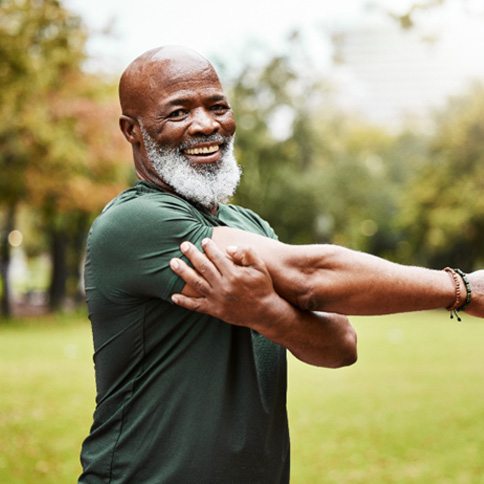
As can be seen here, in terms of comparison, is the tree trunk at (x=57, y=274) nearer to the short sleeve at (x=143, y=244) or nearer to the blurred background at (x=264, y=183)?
the blurred background at (x=264, y=183)

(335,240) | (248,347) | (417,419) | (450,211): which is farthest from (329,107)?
(248,347)

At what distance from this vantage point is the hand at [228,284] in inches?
81.4

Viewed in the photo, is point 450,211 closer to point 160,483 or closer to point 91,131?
point 91,131

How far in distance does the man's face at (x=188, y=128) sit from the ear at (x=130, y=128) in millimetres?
53

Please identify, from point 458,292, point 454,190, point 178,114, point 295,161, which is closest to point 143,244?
point 178,114

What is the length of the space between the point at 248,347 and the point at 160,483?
452 mm

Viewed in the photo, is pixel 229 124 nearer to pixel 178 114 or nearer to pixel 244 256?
pixel 178 114

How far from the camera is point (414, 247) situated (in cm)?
4647

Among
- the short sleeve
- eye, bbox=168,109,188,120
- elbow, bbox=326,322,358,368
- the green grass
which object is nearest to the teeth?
eye, bbox=168,109,188,120

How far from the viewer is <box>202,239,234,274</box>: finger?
2068mm

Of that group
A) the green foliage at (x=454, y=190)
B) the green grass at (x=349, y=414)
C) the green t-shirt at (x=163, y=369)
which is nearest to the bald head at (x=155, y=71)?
the green t-shirt at (x=163, y=369)

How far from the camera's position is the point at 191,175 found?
7.79 feet

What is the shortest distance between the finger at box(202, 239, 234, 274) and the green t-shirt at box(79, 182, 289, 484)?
7 cm

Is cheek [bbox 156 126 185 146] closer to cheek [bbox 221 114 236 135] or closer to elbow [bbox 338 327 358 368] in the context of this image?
cheek [bbox 221 114 236 135]
